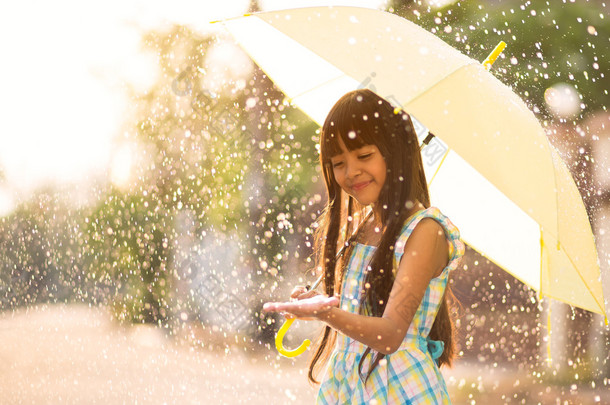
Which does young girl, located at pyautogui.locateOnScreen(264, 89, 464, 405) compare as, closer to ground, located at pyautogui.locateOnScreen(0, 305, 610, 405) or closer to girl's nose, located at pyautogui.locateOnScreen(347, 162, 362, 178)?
girl's nose, located at pyautogui.locateOnScreen(347, 162, 362, 178)

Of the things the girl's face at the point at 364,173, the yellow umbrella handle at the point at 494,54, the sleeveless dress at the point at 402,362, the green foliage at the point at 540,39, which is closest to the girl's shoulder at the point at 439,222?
the sleeveless dress at the point at 402,362

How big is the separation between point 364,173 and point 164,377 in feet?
19.6

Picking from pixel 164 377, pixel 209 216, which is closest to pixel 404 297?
pixel 164 377

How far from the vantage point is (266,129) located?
11.1 m

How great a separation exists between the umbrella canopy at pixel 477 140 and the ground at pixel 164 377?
421 cm

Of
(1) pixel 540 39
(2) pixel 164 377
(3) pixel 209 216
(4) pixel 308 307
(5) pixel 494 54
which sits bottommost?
(3) pixel 209 216

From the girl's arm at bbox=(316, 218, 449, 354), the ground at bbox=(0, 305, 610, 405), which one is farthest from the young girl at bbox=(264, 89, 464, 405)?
the ground at bbox=(0, 305, 610, 405)

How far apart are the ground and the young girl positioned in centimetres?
454

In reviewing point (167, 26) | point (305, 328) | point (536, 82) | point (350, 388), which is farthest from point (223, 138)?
point (350, 388)

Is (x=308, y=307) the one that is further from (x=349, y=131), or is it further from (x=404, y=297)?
(x=349, y=131)

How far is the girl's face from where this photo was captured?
2.13 m

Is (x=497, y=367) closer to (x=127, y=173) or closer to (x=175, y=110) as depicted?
(x=175, y=110)

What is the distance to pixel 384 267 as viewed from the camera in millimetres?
2066

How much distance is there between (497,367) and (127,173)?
30.9 feet
